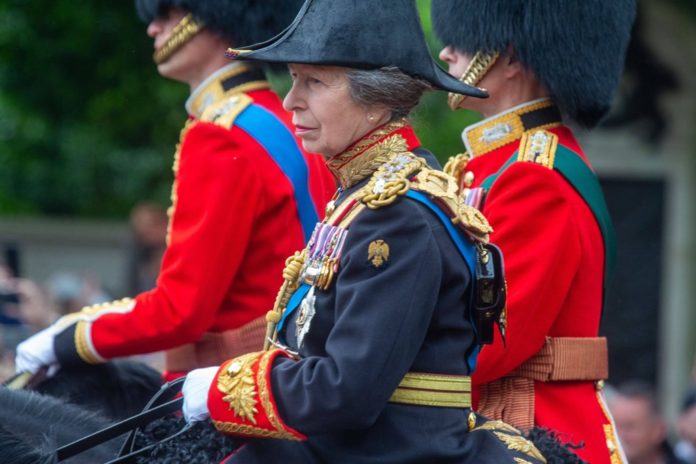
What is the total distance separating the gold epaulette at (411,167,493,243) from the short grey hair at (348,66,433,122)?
0.57 ft

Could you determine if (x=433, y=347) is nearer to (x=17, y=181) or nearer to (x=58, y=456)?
(x=58, y=456)

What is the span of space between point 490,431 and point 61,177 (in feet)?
29.3

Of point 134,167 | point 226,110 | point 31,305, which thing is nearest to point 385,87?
point 226,110

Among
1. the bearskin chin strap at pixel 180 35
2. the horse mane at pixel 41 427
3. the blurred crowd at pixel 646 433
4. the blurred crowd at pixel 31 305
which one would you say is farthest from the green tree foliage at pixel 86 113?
the horse mane at pixel 41 427

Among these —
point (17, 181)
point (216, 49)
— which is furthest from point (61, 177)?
point (216, 49)

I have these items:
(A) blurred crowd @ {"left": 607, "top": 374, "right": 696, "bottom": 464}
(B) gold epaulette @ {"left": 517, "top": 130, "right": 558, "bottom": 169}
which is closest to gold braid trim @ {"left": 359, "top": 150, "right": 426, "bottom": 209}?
(B) gold epaulette @ {"left": 517, "top": 130, "right": 558, "bottom": 169}

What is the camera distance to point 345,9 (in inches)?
118

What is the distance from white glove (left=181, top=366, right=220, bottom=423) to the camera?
302 cm

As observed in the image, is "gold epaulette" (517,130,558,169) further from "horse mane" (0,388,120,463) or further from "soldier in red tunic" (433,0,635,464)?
"horse mane" (0,388,120,463)

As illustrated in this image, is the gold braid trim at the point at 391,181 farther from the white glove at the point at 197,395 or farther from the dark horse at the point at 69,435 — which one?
the dark horse at the point at 69,435

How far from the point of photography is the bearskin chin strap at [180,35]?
14.8ft

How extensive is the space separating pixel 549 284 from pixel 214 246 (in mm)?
1041

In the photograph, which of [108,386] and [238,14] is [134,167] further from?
[108,386]

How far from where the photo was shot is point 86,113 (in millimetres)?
9195
